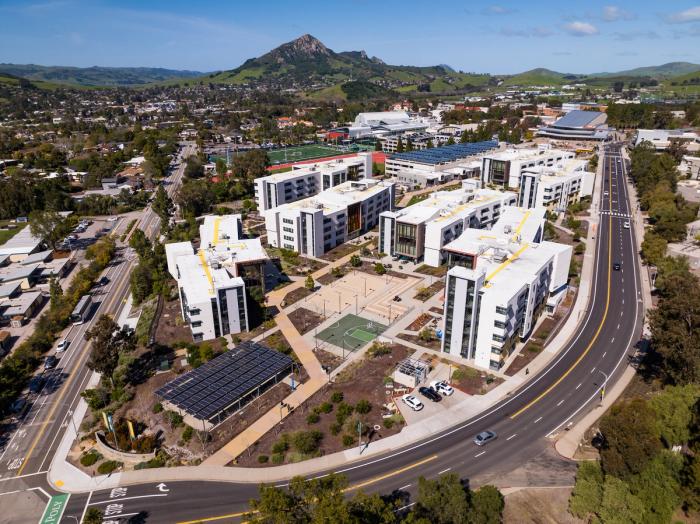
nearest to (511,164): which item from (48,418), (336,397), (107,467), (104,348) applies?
(336,397)

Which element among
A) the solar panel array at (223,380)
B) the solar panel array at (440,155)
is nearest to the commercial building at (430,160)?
the solar panel array at (440,155)

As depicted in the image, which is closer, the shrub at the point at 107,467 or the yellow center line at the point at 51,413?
the shrub at the point at 107,467

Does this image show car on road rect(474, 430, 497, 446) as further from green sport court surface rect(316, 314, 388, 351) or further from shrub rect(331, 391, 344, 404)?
green sport court surface rect(316, 314, 388, 351)

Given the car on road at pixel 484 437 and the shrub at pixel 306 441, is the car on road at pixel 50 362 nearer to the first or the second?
the shrub at pixel 306 441

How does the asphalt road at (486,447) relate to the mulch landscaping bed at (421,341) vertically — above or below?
below

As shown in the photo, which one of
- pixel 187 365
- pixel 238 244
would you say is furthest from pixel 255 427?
pixel 238 244

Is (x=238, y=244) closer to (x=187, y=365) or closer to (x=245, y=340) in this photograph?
(x=245, y=340)
